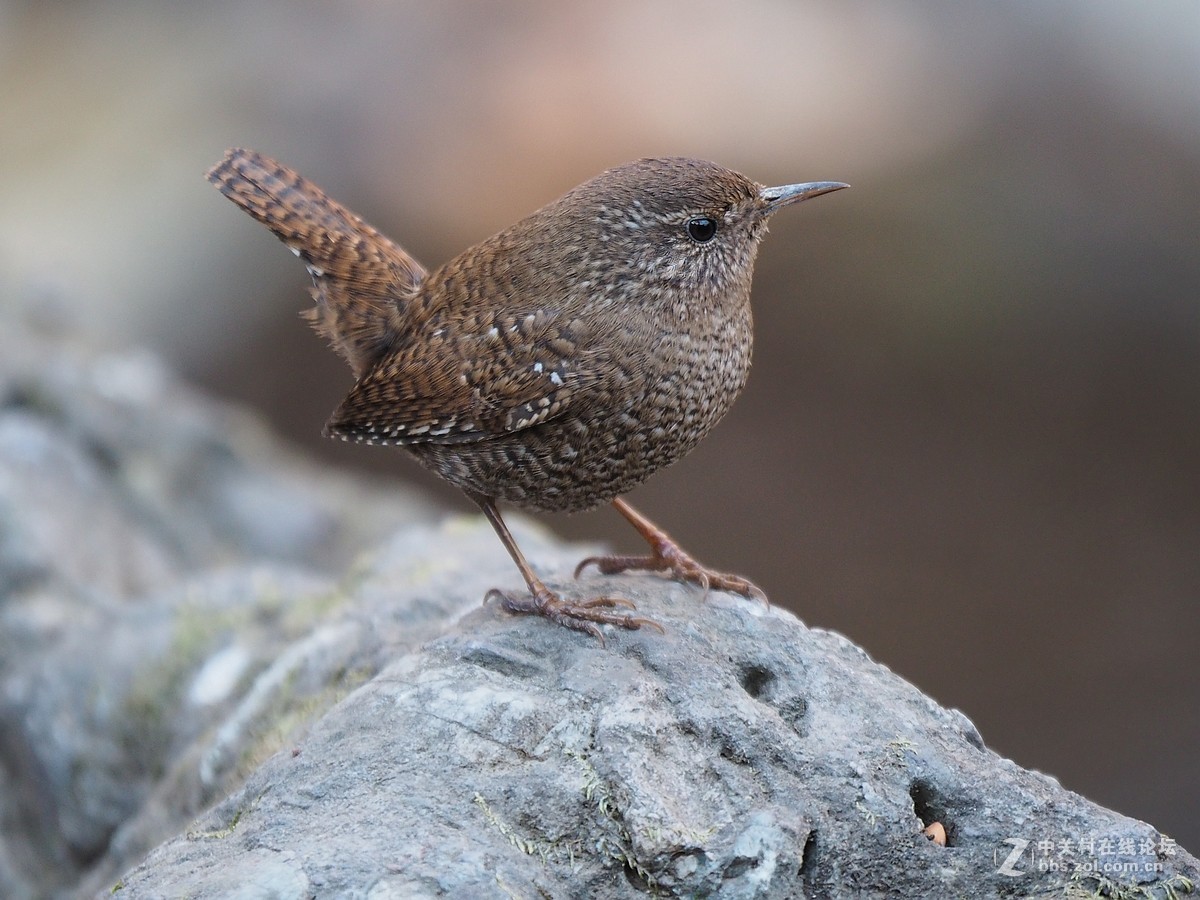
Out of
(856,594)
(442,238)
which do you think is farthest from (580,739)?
(442,238)

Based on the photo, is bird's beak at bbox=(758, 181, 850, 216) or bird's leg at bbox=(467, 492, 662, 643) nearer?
bird's leg at bbox=(467, 492, 662, 643)

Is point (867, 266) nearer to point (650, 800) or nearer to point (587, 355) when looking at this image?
point (587, 355)

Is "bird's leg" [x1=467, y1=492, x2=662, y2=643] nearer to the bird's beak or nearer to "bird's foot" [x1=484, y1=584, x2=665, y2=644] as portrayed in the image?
"bird's foot" [x1=484, y1=584, x2=665, y2=644]

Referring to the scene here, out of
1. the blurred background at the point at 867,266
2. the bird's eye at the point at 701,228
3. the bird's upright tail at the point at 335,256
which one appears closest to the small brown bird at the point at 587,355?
the bird's eye at the point at 701,228

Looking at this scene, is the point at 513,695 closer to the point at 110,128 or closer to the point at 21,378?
the point at 21,378

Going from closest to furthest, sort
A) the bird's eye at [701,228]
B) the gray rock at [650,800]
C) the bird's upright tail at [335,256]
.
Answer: the gray rock at [650,800] → the bird's eye at [701,228] → the bird's upright tail at [335,256]

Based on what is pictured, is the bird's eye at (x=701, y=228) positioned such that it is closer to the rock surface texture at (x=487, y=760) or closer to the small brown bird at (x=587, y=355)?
the small brown bird at (x=587, y=355)

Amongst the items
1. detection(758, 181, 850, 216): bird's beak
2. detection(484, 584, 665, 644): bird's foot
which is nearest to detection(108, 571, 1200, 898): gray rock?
detection(484, 584, 665, 644): bird's foot
